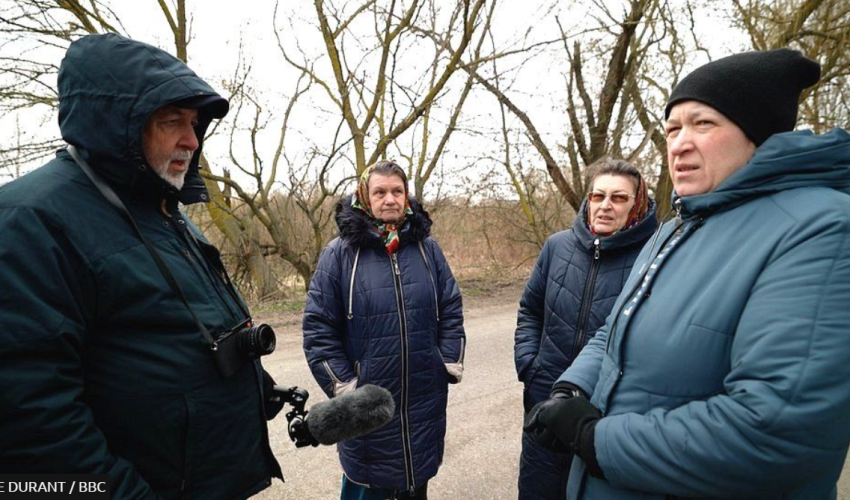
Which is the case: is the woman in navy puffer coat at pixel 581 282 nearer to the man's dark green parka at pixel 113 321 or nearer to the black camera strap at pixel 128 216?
the man's dark green parka at pixel 113 321

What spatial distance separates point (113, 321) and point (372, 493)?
170 cm

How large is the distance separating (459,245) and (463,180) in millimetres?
2904

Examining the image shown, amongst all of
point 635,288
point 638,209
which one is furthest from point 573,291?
point 635,288

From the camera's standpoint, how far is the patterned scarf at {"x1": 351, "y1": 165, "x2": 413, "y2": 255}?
244 cm

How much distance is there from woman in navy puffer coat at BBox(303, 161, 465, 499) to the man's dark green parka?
0.81 meters

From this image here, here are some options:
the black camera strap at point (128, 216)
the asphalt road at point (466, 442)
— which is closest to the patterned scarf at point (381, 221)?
the black camera strap at point (128, 216)

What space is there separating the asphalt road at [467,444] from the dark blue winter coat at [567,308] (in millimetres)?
799

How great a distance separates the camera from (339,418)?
5.66 ft

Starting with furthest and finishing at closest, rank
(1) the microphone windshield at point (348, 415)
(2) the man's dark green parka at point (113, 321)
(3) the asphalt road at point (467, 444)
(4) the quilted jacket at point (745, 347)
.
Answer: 1. (3) the asphalt road at point (467, 444)
2. (1) the microphone windshield at point (348, 415)
3. (2) the man's dark green parka at point (113, 321)
4. (4) the quilted jacket at point (745, 347)

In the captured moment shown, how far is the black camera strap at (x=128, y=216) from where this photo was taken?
1.31 m

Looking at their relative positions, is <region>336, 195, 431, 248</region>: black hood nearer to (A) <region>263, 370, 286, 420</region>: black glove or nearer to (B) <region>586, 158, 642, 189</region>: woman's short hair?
(A) <region>263, 370, 286, 420</region>: black glove

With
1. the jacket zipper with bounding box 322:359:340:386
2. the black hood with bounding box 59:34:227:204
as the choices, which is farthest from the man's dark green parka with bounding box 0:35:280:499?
the jacket zipper with bounding box 322:359:340:386

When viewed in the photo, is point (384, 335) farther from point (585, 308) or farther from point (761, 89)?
point (761, 89)

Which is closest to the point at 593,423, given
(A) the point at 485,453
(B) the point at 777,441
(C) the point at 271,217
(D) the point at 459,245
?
(B) the point at 777,441
